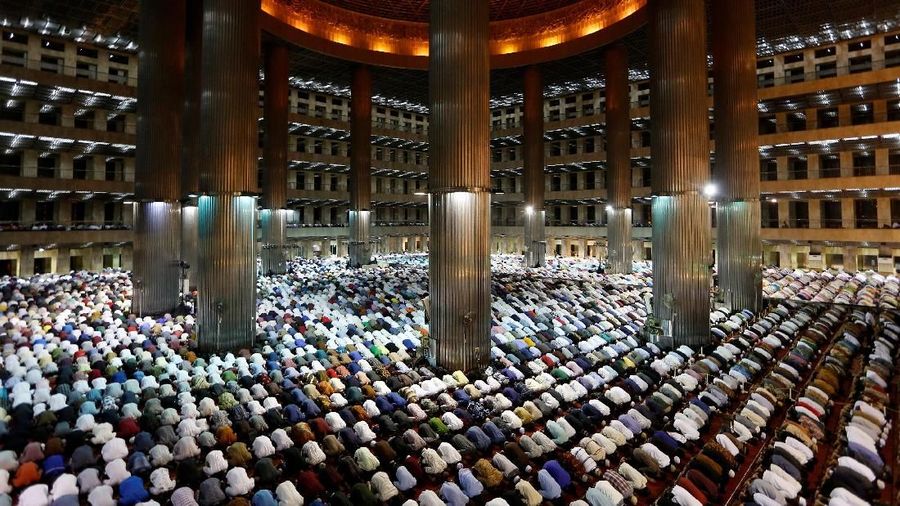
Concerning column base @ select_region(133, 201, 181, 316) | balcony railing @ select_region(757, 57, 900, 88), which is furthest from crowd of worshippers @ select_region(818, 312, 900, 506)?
balcony railing @ select_region(757, 57, 900, 88)

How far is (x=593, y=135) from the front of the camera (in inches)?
1740

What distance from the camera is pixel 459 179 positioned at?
11938 millimetres

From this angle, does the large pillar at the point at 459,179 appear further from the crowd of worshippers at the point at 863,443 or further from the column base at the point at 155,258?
the column base at the point at 155,258

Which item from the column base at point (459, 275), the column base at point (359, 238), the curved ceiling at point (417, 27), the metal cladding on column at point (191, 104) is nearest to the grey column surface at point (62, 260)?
the metal cladding on column at point (191, 104)

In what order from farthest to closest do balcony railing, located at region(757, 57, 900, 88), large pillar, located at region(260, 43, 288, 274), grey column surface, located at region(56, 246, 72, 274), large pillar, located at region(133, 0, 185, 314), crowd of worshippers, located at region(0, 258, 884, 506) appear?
1. grey column surface, located at region(56, 246, 72, 274)
2. large pillar, located at region(260, 43, 288, 274)
3. balcony railing, located at region(757, 57, 900, 88)
4. large pillar, located at region(133, 0, 185, 314)
5. crowd of worshippers, located at region(0, 258, 884, 506)

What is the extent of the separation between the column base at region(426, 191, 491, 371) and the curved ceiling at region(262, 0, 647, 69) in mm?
20269

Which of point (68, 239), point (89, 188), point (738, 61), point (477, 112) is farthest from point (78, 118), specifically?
point (738, 61)

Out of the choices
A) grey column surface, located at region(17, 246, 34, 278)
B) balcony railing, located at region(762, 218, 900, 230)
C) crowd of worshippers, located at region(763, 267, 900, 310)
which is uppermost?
balcony railing, located at region(762, 218, 900, 230)

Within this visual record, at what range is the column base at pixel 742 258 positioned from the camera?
747 inches

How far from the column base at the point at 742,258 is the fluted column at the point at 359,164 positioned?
2301 cm

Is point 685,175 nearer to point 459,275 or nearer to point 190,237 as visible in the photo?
point 459,275

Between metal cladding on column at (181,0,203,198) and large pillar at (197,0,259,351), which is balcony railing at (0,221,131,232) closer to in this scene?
metal cladding on column at (181,0,203,198)

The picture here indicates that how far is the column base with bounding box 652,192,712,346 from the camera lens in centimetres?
1469

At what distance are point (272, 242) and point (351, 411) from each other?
74.8ft
